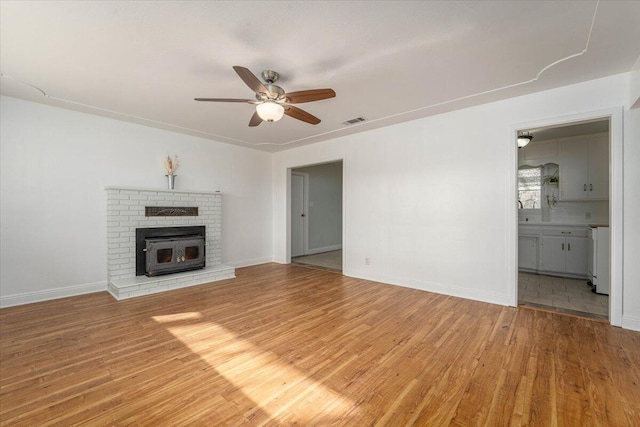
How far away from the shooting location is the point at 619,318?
2.79 metres

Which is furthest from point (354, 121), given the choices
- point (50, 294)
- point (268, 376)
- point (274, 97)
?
point (50, 294)

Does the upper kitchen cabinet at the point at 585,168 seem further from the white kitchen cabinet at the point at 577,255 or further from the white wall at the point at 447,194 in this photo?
the white wall at the point at 447,194

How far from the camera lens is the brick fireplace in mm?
4036

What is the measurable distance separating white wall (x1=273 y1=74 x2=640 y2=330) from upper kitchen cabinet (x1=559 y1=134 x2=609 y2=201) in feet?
8.42

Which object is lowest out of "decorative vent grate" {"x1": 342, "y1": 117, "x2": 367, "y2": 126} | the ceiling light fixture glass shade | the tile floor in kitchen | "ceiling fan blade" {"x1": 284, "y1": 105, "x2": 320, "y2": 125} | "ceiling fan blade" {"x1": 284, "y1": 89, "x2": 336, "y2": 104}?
the tile floor in kitchen

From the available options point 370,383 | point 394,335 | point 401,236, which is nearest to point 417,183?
point 401,236

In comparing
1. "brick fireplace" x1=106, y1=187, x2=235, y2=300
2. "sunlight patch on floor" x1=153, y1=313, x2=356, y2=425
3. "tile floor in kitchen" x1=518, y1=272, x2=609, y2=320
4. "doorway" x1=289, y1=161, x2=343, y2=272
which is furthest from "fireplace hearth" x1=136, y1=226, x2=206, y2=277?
"tile floor in kitchen" x1=518, y1=272, x2=609, y2=320

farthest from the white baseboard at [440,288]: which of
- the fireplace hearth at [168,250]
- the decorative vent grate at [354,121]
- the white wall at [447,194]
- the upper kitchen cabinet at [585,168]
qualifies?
the upper kitchen cabinet at [585,168]

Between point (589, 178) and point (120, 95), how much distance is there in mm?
7285

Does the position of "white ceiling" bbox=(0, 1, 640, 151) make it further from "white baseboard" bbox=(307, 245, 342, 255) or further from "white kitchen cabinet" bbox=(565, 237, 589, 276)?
"white baseboard" bbox=(307, 245, 342, 255)

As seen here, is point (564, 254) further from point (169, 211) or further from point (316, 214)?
point (169, 211)

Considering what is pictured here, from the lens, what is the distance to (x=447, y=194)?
154 inches

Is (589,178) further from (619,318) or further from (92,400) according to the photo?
(92,400)

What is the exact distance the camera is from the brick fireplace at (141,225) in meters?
4.04
